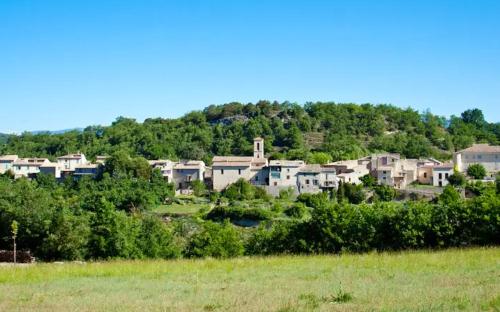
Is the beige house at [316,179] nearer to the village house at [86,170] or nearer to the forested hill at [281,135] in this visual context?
the forested hill at [281,135]

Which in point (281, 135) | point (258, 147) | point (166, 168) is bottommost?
point (166, 168)

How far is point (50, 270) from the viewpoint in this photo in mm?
15688

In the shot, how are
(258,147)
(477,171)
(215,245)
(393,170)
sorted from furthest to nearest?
(258,147) < (477,171) < (393,170) < (215,245)

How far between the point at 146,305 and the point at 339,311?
299 centimetres

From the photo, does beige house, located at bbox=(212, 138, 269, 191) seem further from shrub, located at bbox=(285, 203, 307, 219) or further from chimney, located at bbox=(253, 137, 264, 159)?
shrub, located at bbox=(285, 203, 307, 219)

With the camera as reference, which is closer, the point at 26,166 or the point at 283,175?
the point at 283,175

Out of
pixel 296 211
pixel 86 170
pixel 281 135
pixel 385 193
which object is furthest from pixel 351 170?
pixel 86 170

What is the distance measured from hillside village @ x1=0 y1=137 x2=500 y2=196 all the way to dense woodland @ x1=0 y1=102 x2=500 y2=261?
2.16 metres

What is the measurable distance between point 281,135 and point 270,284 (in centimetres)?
7723

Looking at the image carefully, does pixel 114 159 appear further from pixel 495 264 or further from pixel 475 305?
pixel 475 305

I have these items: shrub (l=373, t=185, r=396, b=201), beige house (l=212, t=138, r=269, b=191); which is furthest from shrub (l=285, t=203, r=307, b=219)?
beige house (l=212, t=138, r=269, b=191)

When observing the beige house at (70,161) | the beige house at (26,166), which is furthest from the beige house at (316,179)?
the beige house at (26,166)

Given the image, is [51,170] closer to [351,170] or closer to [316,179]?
[316,179]

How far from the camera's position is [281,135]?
8906 cm
